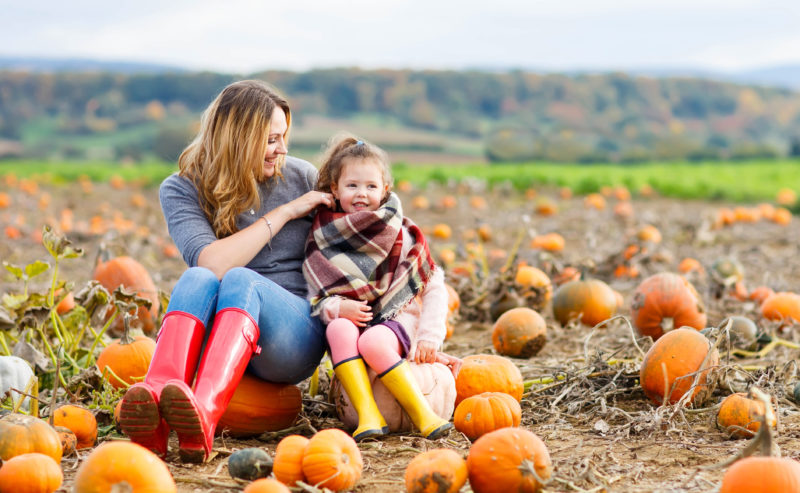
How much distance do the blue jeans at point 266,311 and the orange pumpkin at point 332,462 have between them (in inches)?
27.9

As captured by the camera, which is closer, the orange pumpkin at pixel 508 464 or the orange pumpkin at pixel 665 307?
the orange pumpkin at pixel 508 464

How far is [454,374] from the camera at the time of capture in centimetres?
362

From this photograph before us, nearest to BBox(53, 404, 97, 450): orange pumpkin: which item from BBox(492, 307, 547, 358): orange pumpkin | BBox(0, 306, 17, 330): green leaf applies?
BBox(0, 306, 17, 330): green leaf

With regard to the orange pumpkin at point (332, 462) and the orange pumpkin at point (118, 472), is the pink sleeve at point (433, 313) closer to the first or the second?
the orange pumpkin at point (332, 462)

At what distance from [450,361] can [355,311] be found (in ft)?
1.68

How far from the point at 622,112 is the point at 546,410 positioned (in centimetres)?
2868

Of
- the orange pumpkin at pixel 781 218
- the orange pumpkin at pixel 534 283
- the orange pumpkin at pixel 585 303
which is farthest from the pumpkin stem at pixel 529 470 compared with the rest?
the orange pumpkin at pixel 781 218

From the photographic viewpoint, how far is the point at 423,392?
3410mm

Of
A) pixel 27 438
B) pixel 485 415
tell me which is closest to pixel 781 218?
pixel 485 415

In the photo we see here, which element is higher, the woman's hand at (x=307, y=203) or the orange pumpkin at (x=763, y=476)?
the woman's hand at (x=307, y=203)

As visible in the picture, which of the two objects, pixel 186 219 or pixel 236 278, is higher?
pixel 186 219

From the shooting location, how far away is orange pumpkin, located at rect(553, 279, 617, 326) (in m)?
5.25

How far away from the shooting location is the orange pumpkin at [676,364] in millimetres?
3535

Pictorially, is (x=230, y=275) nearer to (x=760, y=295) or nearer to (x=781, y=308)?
(x=781, y=308)
